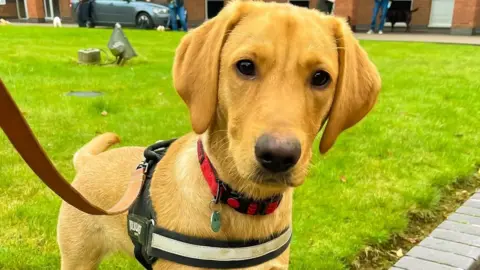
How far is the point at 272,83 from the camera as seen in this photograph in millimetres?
2139

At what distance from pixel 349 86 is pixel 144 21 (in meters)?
22.9

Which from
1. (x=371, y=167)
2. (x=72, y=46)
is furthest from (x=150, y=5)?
(x=371, y=167)

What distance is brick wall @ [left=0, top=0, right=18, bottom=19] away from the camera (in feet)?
122

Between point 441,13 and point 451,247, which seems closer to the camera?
point 451,247

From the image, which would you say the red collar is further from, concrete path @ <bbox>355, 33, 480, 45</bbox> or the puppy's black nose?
concrete path @ <bbox>355, 33, 480, 45</bbox>

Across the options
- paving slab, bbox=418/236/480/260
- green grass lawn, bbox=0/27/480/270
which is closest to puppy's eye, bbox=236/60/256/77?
green grass lawn, bbox=0/27/480/270

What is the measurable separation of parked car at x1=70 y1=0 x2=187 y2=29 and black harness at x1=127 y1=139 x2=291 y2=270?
2224 cm

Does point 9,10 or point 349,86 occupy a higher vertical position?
point 349,86

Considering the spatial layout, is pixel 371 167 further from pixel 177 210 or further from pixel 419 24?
pixel 419 24

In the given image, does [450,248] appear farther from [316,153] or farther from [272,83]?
[272,83]

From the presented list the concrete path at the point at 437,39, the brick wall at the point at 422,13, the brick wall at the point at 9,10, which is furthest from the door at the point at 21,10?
the brick wall at the point at 422,13

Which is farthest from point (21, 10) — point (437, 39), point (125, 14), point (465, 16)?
point (465, 16)

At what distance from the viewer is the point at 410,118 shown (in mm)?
7199

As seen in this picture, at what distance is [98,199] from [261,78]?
1259mm
